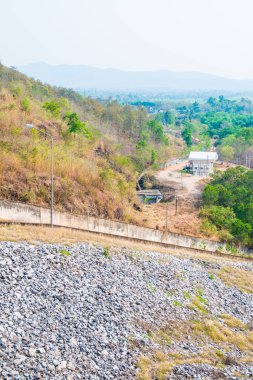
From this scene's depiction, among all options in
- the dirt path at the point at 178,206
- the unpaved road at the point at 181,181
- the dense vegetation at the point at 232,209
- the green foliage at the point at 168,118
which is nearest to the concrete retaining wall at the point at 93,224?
the dense vegetation at the point at 232,209

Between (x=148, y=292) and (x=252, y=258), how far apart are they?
17819 mm

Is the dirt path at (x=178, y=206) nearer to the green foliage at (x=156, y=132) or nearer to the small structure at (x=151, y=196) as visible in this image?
the small structure at (x=151, y=196)

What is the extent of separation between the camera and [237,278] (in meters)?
25.5

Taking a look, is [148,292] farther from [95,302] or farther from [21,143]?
[21,143]

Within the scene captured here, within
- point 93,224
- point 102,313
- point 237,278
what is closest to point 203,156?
point 93,224

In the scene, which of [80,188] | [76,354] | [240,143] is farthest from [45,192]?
[240,143]

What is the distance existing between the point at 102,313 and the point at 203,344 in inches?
161

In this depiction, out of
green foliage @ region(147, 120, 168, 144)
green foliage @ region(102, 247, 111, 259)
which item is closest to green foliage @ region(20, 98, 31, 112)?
green foliage @ region(102, 247, 111, 259)

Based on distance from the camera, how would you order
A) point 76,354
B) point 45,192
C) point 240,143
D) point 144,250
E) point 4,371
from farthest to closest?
point 240,143 → point 45,192 → point 144,250 → point 76,354 → point 4,371

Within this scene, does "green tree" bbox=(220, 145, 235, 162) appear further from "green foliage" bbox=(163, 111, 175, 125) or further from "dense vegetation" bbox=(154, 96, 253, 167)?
"green foliage" bbox=(163, 111, 175, 125)

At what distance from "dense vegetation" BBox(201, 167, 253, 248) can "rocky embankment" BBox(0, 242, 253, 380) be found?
1354cm

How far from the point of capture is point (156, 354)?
14867 mm

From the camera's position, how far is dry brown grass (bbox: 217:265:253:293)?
961 inches

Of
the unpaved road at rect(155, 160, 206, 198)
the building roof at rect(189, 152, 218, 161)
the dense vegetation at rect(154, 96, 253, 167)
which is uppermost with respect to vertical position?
the dense vegetation at rect(154, 96, 253, 167)
